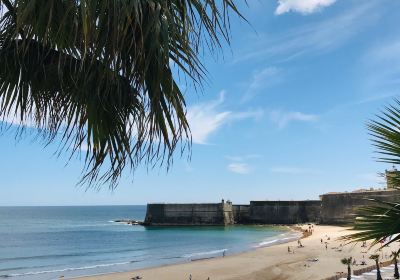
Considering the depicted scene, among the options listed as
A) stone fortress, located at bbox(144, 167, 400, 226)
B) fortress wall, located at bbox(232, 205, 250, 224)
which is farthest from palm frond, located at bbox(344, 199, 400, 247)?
fortress wall, located at bbox(232, 205, 250, 224)

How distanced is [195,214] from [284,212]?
58.7ft

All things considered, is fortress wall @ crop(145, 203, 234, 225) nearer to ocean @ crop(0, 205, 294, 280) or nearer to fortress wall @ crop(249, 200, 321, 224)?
fortress wall @ crop(249, 200, 321, 224)

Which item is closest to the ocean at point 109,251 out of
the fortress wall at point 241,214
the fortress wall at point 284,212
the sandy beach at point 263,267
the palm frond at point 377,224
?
the sandy beach at point 263,267

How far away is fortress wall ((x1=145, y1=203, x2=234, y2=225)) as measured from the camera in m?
94.4

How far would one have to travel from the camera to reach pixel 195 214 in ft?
312

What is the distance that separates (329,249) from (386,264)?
20830mm

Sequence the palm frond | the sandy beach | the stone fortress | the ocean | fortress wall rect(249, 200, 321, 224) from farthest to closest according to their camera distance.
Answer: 1. the stone fortress
2. fortress wall rect(249, 200, 321, 224)
3. the ocean
4. the sandy beach
5. the palm frond

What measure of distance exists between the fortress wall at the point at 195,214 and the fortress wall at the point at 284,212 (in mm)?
5485

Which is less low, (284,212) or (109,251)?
(284,212)

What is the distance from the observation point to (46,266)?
43.9m

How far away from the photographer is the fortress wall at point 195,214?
94.4m

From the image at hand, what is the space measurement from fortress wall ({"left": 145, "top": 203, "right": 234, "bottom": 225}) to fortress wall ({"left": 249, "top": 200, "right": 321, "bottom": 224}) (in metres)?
5.49

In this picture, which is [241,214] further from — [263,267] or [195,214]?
[263,267]

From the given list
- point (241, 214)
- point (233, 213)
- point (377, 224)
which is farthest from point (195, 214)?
point (377, 224)
